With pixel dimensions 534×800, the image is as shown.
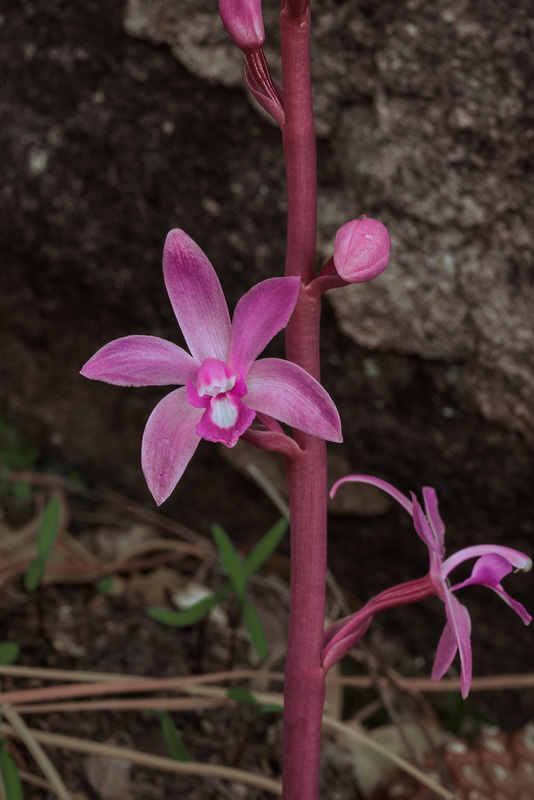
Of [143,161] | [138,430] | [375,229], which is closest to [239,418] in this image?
[375,229]

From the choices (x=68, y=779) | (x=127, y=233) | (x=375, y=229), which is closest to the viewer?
(x=375, y=229)

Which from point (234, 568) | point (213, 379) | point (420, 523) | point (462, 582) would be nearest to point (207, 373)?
point (213, 379)

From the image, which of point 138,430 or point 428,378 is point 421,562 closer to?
point 428,378

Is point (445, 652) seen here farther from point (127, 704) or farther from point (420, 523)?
point (127, 704)

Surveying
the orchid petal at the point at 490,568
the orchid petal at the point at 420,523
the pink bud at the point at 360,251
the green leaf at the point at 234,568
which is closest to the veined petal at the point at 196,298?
the pink bud at the point at 360,251

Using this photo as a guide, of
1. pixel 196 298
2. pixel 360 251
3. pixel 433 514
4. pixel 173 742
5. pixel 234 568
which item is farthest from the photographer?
pixel 234 568

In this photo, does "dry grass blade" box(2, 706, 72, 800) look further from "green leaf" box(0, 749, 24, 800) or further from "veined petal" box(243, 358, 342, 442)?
"veined petal" box(243, 358, 342, 442)

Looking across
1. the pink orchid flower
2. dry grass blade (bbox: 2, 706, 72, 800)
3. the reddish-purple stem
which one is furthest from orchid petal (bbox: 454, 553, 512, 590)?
dry grass blade (bbox: 2, 706, 72, 800)
